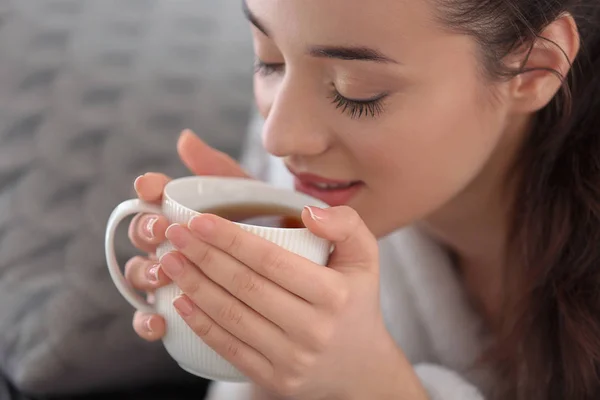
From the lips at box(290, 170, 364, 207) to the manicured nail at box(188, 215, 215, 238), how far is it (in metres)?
0.22

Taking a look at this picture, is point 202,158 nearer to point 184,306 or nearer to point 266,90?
point 266,90

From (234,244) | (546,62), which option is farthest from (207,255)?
(546,62)

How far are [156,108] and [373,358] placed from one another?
0.63 metres

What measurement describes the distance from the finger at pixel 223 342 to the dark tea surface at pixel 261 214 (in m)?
0.14

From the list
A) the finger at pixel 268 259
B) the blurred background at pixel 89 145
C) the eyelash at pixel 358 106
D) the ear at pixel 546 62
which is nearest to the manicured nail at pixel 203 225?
the finger at pixel 268 259

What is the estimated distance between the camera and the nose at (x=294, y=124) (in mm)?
697

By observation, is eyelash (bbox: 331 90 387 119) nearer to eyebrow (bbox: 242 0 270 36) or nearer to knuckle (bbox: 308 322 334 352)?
eyebrow (bbox: 242 0 270 36)

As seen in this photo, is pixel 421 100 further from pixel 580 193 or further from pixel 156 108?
pixel 156 108

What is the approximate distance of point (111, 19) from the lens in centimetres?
122

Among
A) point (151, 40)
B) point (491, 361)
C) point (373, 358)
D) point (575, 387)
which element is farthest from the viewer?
point (151, 40)

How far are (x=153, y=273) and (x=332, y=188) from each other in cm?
24

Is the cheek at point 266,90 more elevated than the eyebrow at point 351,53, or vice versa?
the eyebrow at point 351,53

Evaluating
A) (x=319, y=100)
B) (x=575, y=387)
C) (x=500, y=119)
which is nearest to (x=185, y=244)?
(x=319, y=100)

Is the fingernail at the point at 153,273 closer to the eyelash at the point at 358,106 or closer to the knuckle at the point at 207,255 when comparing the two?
the knuckle at the point at 207,255
